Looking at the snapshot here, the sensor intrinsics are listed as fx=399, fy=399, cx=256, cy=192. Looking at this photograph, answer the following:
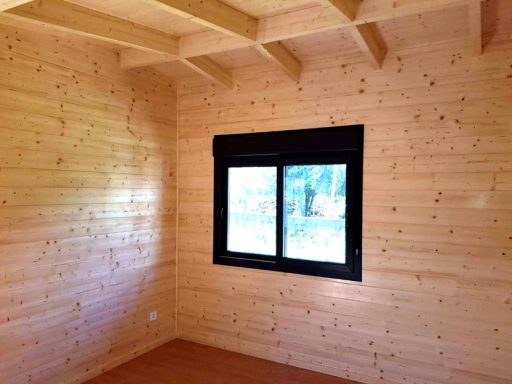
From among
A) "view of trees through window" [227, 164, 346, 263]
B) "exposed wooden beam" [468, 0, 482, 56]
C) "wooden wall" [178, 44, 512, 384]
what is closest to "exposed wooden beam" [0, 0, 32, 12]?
"wooden wall" [178, 44, 512, 384]

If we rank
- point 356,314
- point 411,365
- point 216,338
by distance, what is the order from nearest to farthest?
point 411,365 < point 356,314 < point 216,338

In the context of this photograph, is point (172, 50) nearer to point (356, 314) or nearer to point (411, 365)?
point (356, 314)

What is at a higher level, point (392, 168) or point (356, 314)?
point (392, 168)

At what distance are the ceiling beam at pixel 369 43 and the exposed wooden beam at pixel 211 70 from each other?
4.41ft

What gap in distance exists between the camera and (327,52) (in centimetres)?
332

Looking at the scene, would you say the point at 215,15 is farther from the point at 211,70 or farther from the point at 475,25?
the point at 475,25

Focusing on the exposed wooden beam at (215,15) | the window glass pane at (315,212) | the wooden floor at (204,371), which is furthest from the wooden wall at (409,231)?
the exposed wooden beam at (215,15)

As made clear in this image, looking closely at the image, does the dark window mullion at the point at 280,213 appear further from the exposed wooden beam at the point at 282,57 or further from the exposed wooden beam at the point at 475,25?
the exposed wooden beam at the point at 475,25

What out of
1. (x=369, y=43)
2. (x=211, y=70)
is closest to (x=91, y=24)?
(x=211, y=70)

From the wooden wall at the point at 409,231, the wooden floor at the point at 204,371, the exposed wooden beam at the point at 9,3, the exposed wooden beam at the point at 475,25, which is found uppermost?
the exposed wooden beam at the point at 475,25

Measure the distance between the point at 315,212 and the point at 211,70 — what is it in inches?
62.0

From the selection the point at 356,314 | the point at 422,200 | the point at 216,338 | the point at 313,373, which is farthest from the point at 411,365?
the point at 216,338

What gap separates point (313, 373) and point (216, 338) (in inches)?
41.1

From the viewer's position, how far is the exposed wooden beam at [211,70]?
133 inches
